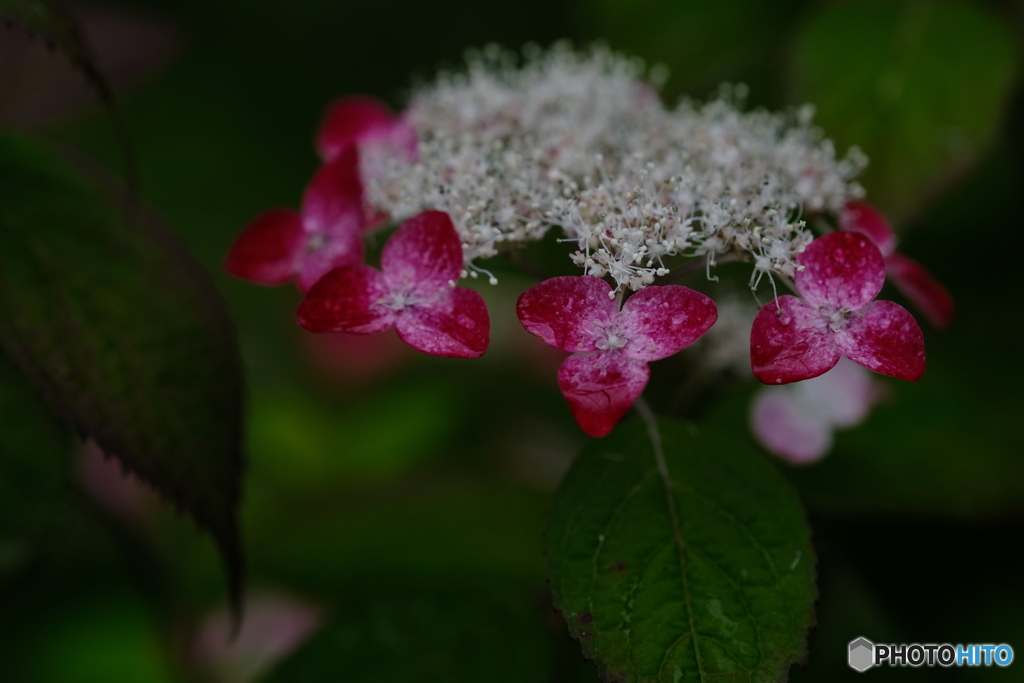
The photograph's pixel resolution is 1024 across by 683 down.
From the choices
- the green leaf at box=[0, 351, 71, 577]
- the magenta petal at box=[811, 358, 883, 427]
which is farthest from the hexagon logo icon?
the green leaf at box=[0, 351, 71, 577]

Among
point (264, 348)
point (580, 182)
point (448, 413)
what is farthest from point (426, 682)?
point (264, 348)

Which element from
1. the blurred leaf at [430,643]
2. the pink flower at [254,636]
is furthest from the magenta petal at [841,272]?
the pink flower at [254,636]

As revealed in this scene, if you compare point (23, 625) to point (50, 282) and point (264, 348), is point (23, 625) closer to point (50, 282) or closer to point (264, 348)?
point (50, 282)

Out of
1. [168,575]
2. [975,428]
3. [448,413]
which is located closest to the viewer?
[975,428]

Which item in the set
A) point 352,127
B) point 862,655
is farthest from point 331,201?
point 862,655

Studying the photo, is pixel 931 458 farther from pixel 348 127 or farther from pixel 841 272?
pixel 348 127

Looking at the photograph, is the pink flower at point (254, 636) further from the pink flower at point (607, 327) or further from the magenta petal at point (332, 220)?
the pink flower at point (607, 327)
